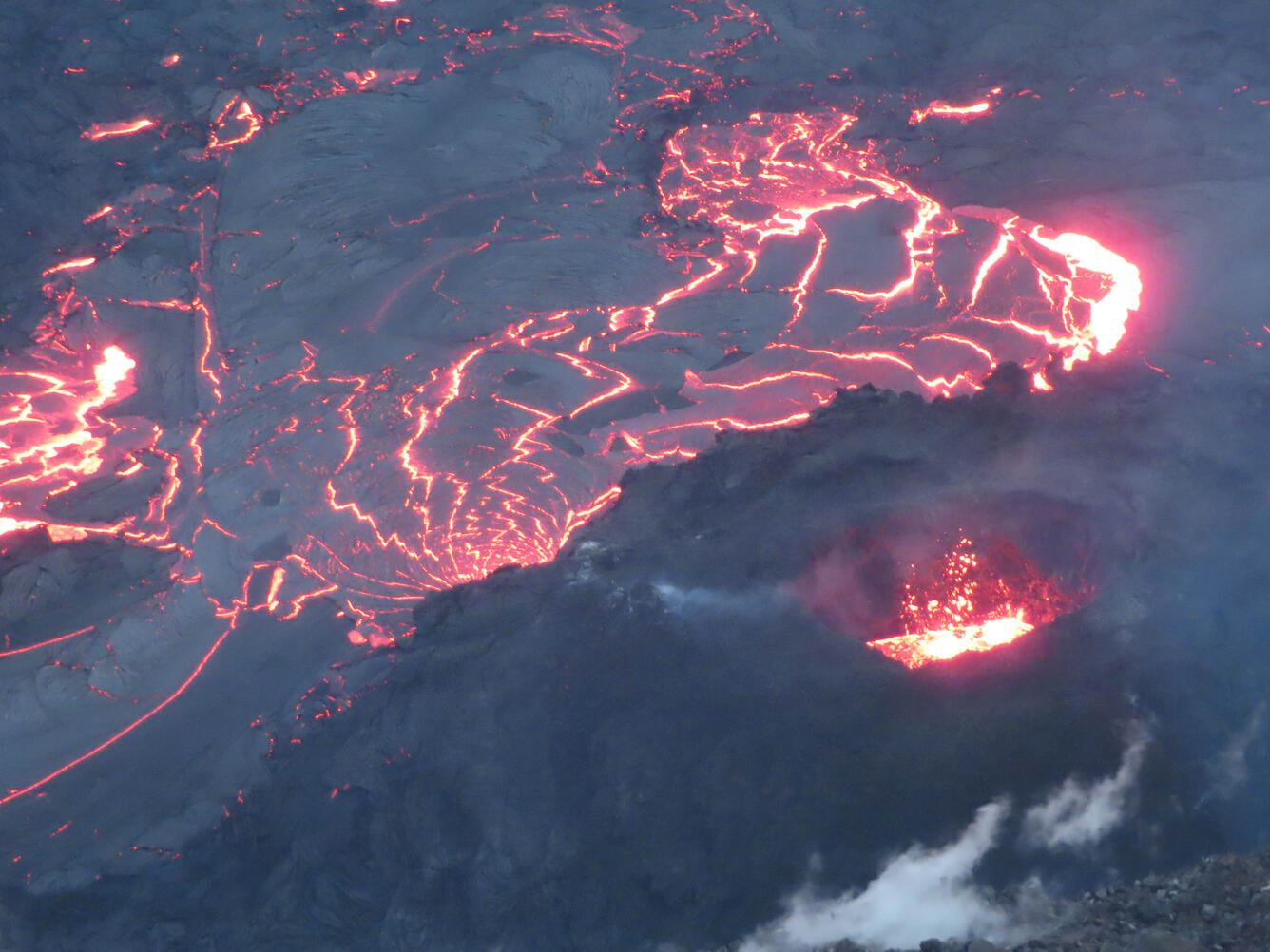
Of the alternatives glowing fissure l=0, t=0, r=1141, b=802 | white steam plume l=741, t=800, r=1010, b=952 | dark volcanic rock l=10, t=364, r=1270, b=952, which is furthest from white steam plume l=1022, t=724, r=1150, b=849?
glowing fissure l=0, t=0, r=1141, b=802

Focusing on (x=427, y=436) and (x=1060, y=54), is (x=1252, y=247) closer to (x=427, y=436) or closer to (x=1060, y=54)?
(x=1060, y=54)

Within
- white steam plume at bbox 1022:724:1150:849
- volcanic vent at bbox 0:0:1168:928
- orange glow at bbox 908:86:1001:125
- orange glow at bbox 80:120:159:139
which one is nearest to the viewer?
white steam plume at bbox 1022:724:1150:849

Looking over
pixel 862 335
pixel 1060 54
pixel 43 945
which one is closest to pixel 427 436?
pixel 862 335

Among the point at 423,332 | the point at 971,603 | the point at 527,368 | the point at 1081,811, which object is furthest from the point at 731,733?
the point at 423,332

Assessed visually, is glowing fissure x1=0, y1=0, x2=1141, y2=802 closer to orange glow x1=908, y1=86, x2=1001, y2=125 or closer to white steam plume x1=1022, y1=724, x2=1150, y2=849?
orange glow x1=908, y1=86, x2=1001, y2=125

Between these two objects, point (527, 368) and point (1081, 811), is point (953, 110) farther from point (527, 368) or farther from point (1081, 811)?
point (1081, 811)
